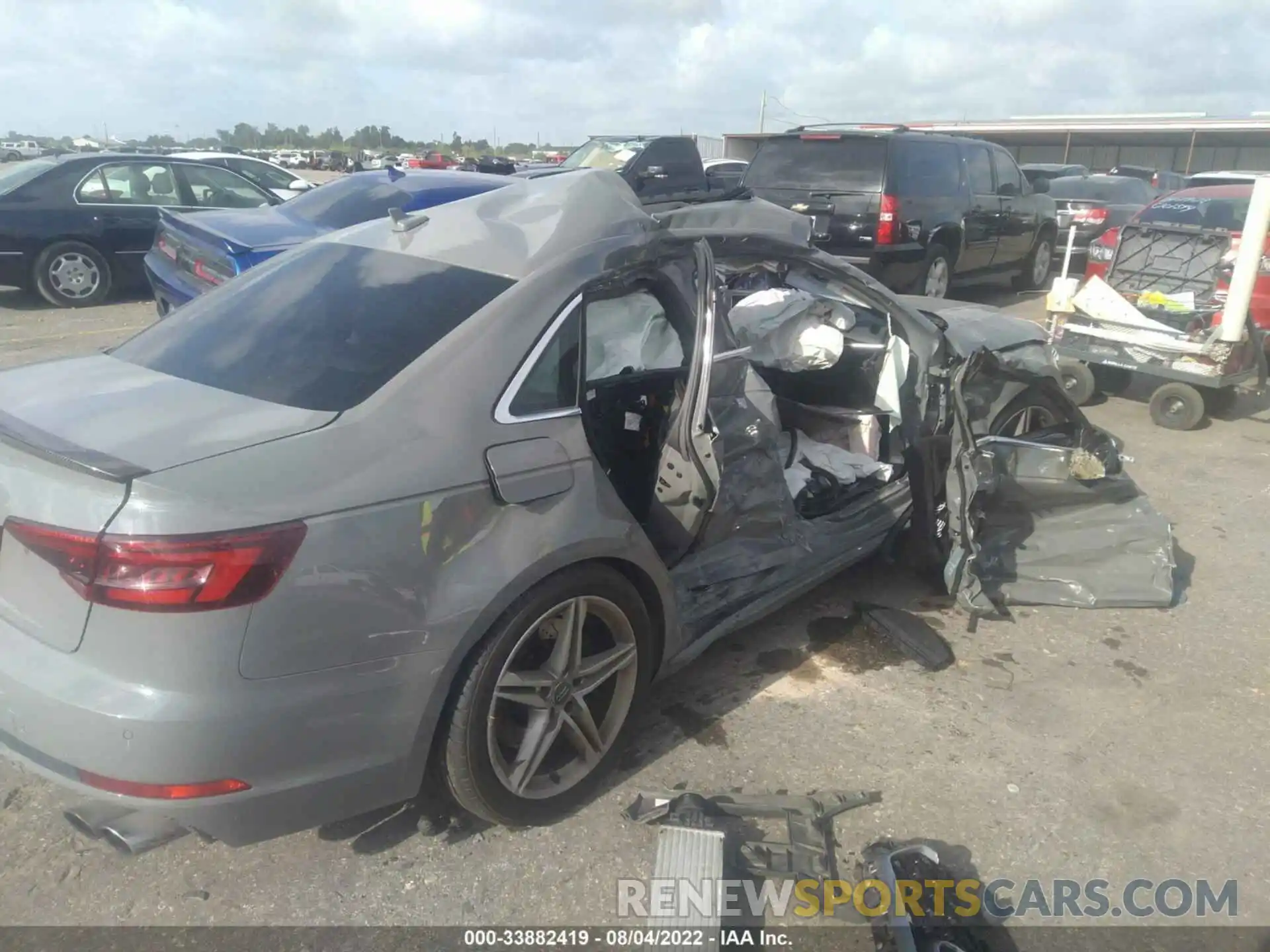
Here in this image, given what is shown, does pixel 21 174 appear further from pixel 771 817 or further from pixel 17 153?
pixel 17 153

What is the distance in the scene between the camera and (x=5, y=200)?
9.51 meters

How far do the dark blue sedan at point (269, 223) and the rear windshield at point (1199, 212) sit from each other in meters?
5.96

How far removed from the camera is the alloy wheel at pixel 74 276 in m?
9.95

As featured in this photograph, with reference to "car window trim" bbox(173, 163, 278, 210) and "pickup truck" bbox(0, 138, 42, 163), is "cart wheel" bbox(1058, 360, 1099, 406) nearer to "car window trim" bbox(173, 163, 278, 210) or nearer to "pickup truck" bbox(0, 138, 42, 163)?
"car window trim" bbox(173, 163, 278, 210)

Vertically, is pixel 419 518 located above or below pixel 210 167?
below

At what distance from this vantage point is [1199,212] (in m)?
8.28

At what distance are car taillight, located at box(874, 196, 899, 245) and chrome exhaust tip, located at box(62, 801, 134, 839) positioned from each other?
323 inches

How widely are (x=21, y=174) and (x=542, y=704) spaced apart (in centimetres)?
1038

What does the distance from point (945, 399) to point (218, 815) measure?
10.9ft

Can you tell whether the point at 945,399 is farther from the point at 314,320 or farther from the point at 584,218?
the point at 314,320

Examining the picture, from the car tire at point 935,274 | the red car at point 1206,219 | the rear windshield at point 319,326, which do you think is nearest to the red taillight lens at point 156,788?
the rear windshield at point 319,326

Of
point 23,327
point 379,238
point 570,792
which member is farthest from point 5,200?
point 570,792

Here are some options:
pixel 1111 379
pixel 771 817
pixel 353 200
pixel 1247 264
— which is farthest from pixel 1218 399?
pixel 353 200

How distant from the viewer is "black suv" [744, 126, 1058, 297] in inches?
356
